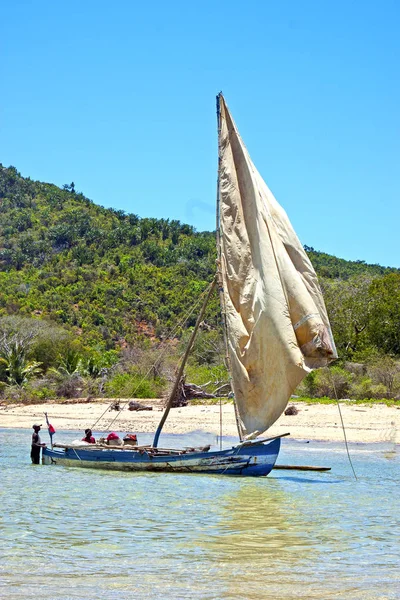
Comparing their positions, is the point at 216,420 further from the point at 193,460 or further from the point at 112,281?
the point at 112,281

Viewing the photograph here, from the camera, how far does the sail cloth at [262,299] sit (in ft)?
55.0

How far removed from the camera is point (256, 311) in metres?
17.2

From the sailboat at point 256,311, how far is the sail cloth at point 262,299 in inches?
0.8

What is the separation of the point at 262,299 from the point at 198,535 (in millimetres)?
6490

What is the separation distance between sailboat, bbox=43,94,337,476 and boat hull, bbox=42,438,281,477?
0.02 metres

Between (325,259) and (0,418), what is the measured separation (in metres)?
71.4

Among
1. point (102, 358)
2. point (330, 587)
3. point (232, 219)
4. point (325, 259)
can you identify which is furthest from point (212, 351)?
point (325, 259)

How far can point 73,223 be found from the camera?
289 ft

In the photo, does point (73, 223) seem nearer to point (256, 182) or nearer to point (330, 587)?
point (256, 182)

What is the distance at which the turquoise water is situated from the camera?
8594 mm

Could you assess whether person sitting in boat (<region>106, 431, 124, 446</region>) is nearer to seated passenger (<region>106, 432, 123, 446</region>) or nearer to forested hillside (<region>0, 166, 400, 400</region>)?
seated passenger (<region>106, 432, 123, 446</region>)

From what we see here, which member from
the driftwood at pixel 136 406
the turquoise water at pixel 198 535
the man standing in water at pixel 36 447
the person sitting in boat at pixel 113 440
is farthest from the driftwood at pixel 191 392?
the turquoise water at pixel 198 535

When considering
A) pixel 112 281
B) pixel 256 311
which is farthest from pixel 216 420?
pixel 112 281

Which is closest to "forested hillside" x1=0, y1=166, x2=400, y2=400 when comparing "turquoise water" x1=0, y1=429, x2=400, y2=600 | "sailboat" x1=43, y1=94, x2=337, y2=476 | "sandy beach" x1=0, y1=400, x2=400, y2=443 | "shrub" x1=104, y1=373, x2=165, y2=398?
"shrub" x1=104, y1=373, x2=165, y2=398
